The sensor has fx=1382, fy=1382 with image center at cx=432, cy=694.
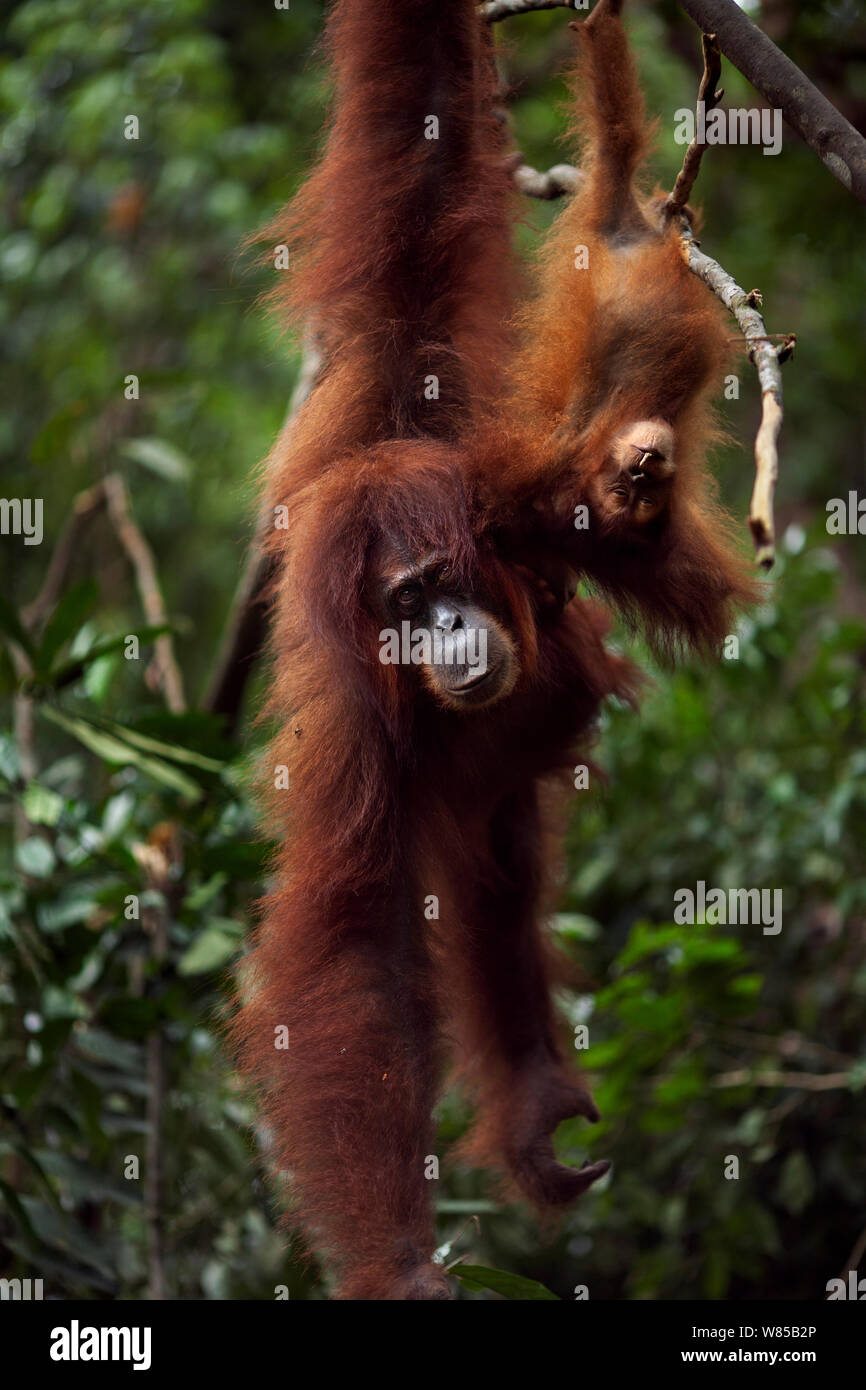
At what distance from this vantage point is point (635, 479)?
7.04 ft

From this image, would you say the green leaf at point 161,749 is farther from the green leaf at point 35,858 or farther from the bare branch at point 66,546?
the bare branch at point 66,546

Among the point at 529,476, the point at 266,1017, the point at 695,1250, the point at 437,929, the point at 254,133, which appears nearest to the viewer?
the point at 529,476

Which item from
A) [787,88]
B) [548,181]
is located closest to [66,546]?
[548,181]

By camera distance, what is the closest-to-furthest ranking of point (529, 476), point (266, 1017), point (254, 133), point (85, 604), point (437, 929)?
point (529, 476) < point (266, 1017) < point (437, 929) < point (85, 604) < point (254, 133)

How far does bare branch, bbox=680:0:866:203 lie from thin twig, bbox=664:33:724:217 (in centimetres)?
5

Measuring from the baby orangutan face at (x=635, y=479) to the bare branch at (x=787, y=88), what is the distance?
45cm

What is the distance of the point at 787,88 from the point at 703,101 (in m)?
Result: 0.12

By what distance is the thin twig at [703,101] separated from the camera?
6.22 feet

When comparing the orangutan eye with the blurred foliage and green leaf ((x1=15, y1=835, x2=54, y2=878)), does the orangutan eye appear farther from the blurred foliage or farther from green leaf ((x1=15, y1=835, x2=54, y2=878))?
green leaf ((x1=15, y1=835, x2=54, y2=878))

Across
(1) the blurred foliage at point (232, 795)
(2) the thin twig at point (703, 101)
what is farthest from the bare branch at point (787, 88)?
(1) the blurred foliage at point (232, 795)
